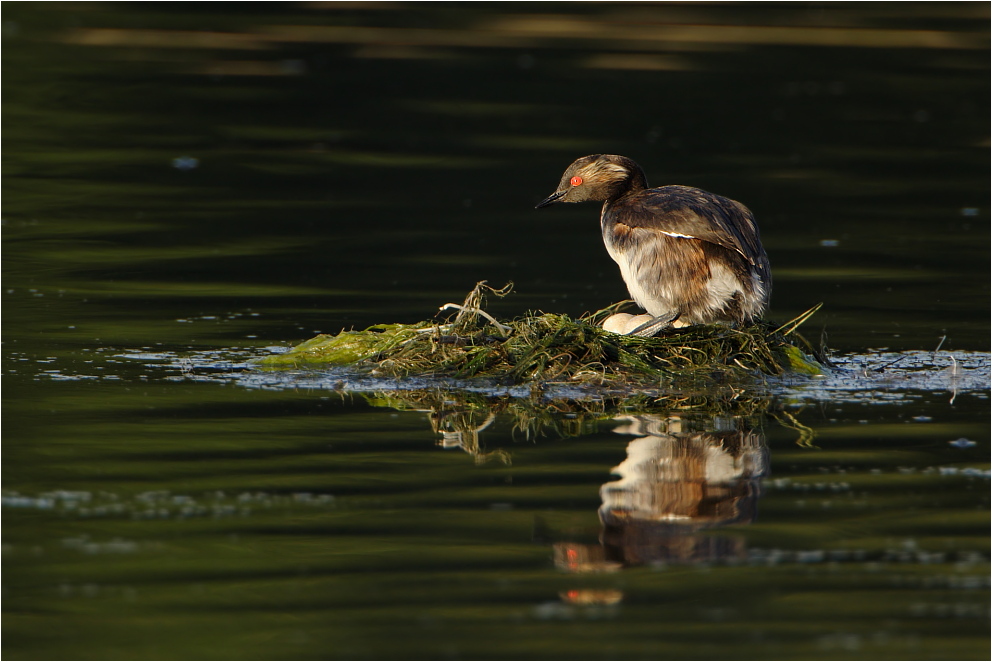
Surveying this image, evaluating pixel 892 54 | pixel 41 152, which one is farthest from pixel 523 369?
pixel 892 54

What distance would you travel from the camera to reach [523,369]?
8.27m

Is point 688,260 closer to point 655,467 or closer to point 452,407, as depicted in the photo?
point 452,407

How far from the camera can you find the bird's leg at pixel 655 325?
8781 mm

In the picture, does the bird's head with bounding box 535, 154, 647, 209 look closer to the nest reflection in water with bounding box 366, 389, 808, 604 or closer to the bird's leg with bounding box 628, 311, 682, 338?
the bird's leg with bounding box 628, 311, 682, 338

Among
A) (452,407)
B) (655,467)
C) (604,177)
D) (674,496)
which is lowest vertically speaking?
(674,496)

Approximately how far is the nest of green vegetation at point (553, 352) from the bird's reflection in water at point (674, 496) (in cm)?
77

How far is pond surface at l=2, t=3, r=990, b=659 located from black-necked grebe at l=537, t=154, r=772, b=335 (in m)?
0.58

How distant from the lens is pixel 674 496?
20.9ft

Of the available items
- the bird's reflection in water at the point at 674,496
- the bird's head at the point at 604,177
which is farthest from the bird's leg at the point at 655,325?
the bird's reflection in water at the point at 674,496

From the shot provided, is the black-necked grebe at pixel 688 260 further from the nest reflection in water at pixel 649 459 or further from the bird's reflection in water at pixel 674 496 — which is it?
the bird's reflection in water at pixel 674 496

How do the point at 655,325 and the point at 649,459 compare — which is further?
the point at 655,325

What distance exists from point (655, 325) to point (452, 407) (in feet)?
4.97

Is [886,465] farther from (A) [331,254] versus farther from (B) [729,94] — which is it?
(B) [729,94]

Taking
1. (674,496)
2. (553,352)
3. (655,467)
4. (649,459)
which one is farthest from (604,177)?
(674,496)
